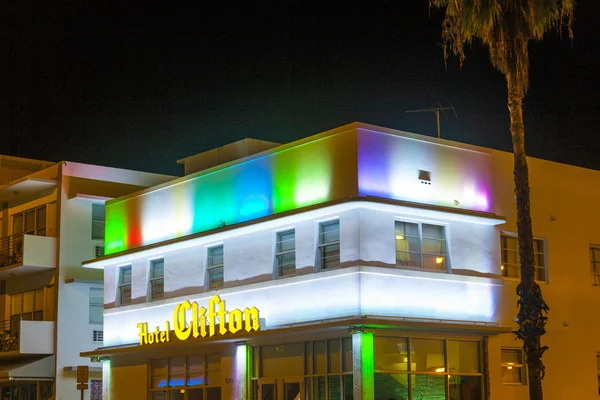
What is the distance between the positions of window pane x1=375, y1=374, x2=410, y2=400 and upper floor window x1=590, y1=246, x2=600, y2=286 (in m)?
9.15

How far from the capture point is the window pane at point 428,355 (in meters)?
27.2

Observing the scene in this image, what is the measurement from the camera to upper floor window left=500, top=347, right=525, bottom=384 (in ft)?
96.1

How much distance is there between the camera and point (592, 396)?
31406mm

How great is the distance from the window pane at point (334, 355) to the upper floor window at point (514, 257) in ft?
19.5

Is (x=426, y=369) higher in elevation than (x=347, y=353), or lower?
lower

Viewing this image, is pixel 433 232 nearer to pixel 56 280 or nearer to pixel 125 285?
pixel 125 285

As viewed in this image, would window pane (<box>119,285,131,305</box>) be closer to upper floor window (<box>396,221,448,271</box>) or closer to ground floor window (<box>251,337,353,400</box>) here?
ground floor window (<box>251,337,353,400</box>)

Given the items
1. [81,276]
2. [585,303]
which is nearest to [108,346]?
[81,276]

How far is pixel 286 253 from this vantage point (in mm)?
28797

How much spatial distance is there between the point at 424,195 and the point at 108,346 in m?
13.8

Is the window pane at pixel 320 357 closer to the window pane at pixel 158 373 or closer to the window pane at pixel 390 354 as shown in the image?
the window pane at pixel 390 354

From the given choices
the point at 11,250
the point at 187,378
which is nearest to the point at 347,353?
the point at 187,378

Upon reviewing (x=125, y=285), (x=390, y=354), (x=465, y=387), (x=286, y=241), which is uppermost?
(x=286, y=241)

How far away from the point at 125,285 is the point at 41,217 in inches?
358
